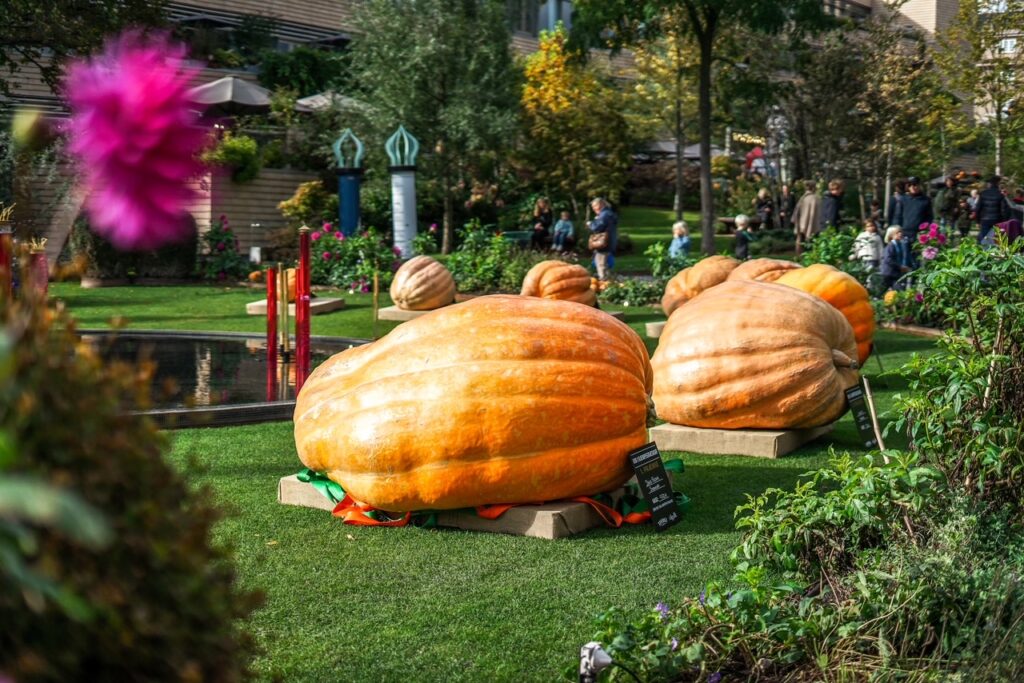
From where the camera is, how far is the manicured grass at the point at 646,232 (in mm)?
27359

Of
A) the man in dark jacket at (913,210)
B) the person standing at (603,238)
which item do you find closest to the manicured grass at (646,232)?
the person standing at (603,238)

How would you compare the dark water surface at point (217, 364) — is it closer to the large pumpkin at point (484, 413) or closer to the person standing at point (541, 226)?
the large pumpkin at point (484, 413)

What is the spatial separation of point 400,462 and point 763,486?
8.00 feet

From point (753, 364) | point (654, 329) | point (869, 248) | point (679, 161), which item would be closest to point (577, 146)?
point (679, 161)

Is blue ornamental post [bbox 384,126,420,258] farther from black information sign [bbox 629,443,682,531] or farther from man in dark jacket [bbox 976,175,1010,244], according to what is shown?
black information sign [bbox 629,443,682,531]

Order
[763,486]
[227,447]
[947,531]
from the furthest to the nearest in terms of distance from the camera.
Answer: [227,447] < [763,486] < [947,531]

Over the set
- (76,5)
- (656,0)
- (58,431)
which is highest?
(656,0)

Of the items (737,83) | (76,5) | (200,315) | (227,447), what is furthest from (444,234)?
(227,447)

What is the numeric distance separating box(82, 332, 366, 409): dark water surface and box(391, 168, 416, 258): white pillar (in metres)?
8.89

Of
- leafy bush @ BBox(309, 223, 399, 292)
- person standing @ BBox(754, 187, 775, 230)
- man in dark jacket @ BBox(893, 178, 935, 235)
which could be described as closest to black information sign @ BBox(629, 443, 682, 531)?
man in dark jacket @ BBox(893, 178, 935, 235)

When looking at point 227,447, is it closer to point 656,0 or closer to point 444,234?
point 656,0

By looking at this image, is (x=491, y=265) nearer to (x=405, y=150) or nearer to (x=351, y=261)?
(x=351, y=261)

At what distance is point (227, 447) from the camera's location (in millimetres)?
8055

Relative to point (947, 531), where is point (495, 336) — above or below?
above
